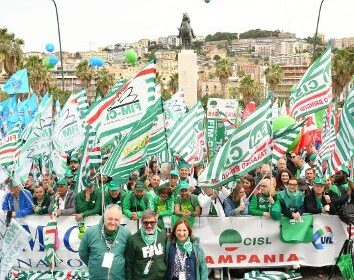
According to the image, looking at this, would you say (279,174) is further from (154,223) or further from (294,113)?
(154,223)

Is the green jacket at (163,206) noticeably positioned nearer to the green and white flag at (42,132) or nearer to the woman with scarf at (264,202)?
the woman with scarf at (264,202)

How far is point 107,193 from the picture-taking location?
930cm

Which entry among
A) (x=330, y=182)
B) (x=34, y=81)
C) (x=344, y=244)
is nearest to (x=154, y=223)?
(x=344, y=244)

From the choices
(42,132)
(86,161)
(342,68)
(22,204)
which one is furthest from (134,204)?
(342,68)

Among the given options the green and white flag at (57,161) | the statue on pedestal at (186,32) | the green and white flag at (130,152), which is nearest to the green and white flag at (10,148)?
the green and white flag at (57,161)

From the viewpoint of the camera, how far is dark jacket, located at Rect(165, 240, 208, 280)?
6.03 m

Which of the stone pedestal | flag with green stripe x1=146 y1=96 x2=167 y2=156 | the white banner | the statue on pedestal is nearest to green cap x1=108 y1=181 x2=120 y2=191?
the white banner

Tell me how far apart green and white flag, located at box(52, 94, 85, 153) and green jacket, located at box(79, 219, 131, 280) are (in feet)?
21.0

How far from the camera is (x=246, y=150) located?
8898 millimetres

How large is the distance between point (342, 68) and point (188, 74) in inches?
502

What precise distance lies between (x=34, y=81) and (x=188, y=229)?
176 feet

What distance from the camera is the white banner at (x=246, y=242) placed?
29.7 feet

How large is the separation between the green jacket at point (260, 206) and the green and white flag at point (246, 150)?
43 cm

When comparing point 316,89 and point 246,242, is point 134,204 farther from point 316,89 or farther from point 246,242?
point 316,89
